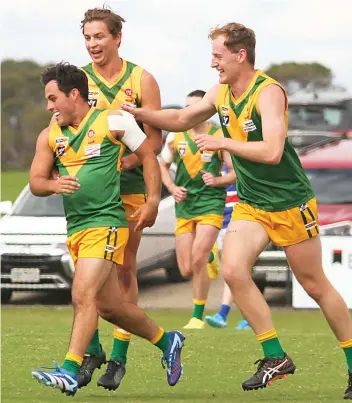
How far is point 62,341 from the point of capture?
13.6 meters

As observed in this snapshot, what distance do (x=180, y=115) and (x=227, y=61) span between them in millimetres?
828

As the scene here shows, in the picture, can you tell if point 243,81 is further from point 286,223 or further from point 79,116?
point 79,116

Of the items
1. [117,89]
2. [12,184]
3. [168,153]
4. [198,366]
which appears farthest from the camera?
[12,184]

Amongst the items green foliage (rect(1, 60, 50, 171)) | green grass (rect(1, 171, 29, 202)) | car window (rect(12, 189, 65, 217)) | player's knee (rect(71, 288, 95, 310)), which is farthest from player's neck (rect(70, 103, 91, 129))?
green foliage (rect(1, 60, 50, 171))

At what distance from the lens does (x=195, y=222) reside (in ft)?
51.3

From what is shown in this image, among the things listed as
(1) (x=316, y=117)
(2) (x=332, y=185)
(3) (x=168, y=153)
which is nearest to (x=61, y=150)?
(3) (x=168, y=153)

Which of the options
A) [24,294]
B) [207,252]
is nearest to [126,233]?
[207,252]

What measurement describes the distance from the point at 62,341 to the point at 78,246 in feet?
13.4

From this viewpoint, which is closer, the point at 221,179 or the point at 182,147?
the point at 221,179

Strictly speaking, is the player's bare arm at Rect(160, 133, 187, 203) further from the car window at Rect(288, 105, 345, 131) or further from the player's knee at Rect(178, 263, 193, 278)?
the car window at Rect(288, 105, 345, 131)

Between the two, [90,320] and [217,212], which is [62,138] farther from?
[217,212]

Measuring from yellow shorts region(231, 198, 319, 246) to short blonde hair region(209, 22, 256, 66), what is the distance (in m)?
1.01

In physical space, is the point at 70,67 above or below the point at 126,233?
above

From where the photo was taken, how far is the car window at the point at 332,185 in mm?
18933
